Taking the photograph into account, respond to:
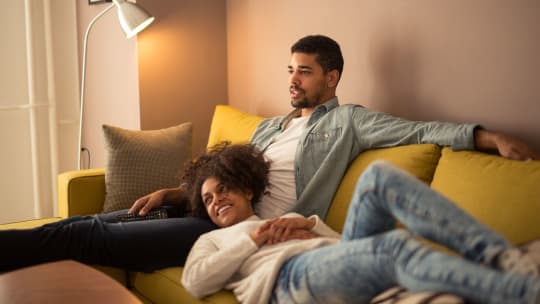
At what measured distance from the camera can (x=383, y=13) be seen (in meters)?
2.76

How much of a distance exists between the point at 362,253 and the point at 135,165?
1714 millimetres

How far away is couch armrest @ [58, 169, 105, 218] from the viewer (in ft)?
9.81

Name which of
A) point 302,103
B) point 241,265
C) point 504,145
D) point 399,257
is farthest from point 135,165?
point 399,257

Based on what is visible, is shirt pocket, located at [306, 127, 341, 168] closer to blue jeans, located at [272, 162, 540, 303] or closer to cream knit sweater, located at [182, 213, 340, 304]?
cream knit sweater, located at [182, 213, 340, 304]

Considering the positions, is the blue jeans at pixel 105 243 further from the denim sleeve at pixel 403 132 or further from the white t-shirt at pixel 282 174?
the denim sleeve at pixel 403 132

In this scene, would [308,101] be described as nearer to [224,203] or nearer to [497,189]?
[224,203]

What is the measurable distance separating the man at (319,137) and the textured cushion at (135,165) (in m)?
0.35

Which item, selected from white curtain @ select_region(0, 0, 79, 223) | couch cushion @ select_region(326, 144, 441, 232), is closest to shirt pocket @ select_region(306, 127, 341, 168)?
couch cushion @ select_region(326, 144, 441, 232)

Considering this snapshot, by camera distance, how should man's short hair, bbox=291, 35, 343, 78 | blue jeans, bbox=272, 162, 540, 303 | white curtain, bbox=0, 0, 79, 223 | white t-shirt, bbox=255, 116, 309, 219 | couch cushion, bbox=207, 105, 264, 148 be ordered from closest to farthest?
blue jeans, bbox=272, 162, 540, 303, white t-shirt, bbox=255, 116, 309, 219, man's short hair, bbox=291, 35, 343, 78, couch cushion, bbox=207, 105, 264, 148, white curtain, bbox=0, 0, 79, 223

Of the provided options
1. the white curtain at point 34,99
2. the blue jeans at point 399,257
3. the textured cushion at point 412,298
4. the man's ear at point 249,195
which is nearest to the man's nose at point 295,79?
the man's ear at point 249,195

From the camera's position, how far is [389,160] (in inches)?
91.8

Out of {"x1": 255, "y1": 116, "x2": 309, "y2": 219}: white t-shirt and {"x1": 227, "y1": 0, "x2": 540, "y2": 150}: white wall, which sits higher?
{"x1": 227, "y1": 0, "x2": 540, "y2": 150}: white wall

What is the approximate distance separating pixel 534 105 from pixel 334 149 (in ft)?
2.41

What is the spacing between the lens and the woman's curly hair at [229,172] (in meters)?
2.35
